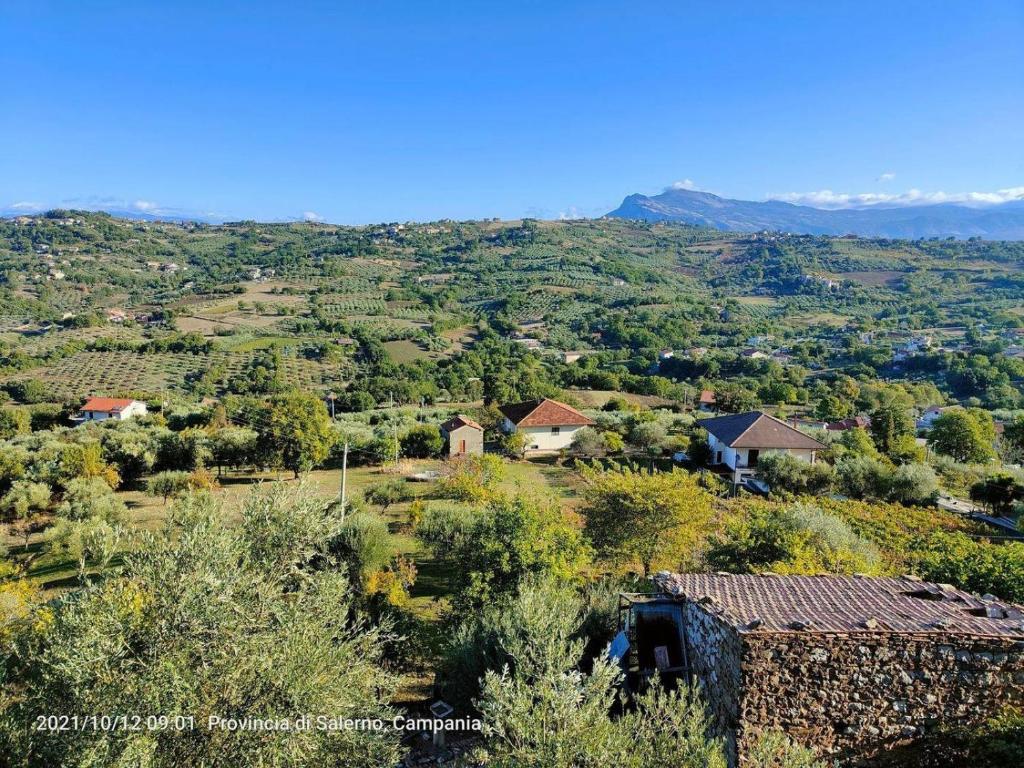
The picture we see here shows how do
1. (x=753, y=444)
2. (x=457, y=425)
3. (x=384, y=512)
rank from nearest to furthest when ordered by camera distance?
(x=384, y=512) < (x=753, y=444) < (x=457, y=425)

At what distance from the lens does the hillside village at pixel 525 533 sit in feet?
18.4

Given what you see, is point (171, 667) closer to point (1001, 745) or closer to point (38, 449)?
point (1001, 745)

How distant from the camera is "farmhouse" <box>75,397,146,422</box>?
4062cm

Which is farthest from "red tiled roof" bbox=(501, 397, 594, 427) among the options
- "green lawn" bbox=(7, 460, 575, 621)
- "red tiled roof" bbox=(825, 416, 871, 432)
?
"red tiled roof" bbox=(825, 416, 871, 432)

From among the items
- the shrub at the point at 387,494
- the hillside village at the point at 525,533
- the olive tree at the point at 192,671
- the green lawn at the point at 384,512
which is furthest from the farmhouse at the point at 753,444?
the olive tree at the point at 192,671

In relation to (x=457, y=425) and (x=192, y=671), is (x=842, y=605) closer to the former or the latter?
(x=192, y=671)

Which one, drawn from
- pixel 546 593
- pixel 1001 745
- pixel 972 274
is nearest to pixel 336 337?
pixel 546 593

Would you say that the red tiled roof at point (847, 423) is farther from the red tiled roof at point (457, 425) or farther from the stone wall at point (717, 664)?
the stone wall at point (717, 664)

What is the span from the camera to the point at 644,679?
298 inches

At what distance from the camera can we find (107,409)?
40.9 metres

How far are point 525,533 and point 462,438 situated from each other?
21274 mm

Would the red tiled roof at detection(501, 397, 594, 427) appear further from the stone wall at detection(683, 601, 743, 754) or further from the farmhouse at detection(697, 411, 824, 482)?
the stone wall at detection(683, 601, 743, 754)

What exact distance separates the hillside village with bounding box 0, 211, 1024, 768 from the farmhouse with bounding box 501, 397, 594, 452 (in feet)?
0.64

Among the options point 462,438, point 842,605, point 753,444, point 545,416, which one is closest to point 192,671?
point 842,605
